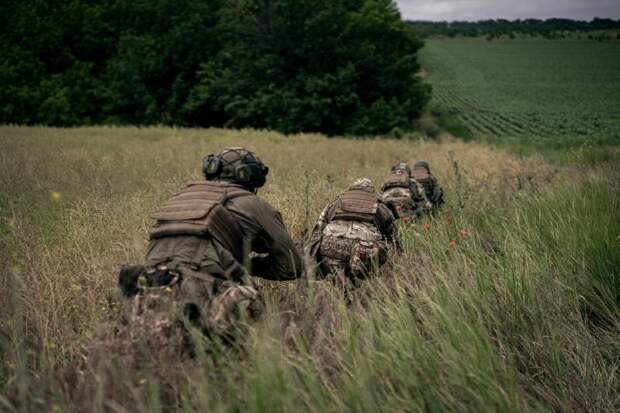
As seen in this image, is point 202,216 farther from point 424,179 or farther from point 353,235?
point 424,179

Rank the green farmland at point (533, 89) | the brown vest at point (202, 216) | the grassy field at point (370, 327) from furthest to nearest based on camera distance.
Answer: the green farmland at point (533, 89), the brown vest at point (202, 216), the grassy field at point (370, 327)

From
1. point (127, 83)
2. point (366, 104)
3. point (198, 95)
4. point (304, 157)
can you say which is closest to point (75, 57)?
point (127, 83)

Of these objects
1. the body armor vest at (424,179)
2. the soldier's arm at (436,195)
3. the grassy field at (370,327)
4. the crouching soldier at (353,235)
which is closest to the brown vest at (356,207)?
the crouching soldier at (353,235)

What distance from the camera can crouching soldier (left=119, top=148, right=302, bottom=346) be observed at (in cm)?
221

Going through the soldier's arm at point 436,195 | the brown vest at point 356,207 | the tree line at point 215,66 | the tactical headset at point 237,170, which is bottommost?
the soldier's arm at point 436,195

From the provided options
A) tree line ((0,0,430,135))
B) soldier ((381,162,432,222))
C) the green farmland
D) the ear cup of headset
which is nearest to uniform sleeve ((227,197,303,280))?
the ear cup of headset

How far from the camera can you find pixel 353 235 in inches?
162

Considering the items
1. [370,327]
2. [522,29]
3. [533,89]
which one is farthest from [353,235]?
[522,29]

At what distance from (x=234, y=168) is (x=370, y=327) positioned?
1429 millimetres

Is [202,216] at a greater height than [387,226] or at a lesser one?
greater

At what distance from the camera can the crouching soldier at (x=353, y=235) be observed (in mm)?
4012

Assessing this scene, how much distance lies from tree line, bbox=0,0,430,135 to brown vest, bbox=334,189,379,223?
83.0ft

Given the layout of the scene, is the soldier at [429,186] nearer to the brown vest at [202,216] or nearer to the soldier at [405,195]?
the soldier at [405,195]

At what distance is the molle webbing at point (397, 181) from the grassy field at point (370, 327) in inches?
37.4
